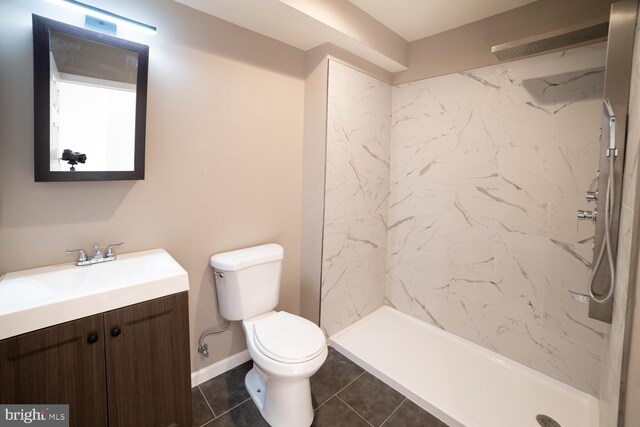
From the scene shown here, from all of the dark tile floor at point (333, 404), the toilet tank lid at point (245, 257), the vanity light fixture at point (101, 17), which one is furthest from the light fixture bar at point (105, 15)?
the dark tile floor at point (333, 404)

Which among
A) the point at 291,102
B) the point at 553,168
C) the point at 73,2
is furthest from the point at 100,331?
the point at 553,168

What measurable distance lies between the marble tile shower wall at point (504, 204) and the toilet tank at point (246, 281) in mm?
1335

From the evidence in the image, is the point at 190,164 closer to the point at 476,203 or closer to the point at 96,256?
the point at 96,256

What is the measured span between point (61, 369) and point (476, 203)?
2482 mm

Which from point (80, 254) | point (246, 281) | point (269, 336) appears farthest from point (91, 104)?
point (269, 336)

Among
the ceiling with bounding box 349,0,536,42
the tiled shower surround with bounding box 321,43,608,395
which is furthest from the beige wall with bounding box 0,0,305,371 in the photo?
the ceiling with bounding box 349,0,536,42

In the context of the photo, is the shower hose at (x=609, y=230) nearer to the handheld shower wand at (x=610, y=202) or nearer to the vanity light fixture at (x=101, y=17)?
the handheld shower wand at (x=610, y=202)

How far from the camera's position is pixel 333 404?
5.74ft

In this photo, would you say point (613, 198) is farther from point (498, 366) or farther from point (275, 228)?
point (275, 228)

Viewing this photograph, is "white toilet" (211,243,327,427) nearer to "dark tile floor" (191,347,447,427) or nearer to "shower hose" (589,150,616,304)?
"dark tile floor" (191,347,447,427)

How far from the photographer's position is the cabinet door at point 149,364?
3.76ft

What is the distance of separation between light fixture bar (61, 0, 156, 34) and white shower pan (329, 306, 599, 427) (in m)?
2.31

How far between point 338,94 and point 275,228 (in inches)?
42.8

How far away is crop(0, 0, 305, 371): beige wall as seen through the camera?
126 centimetres
